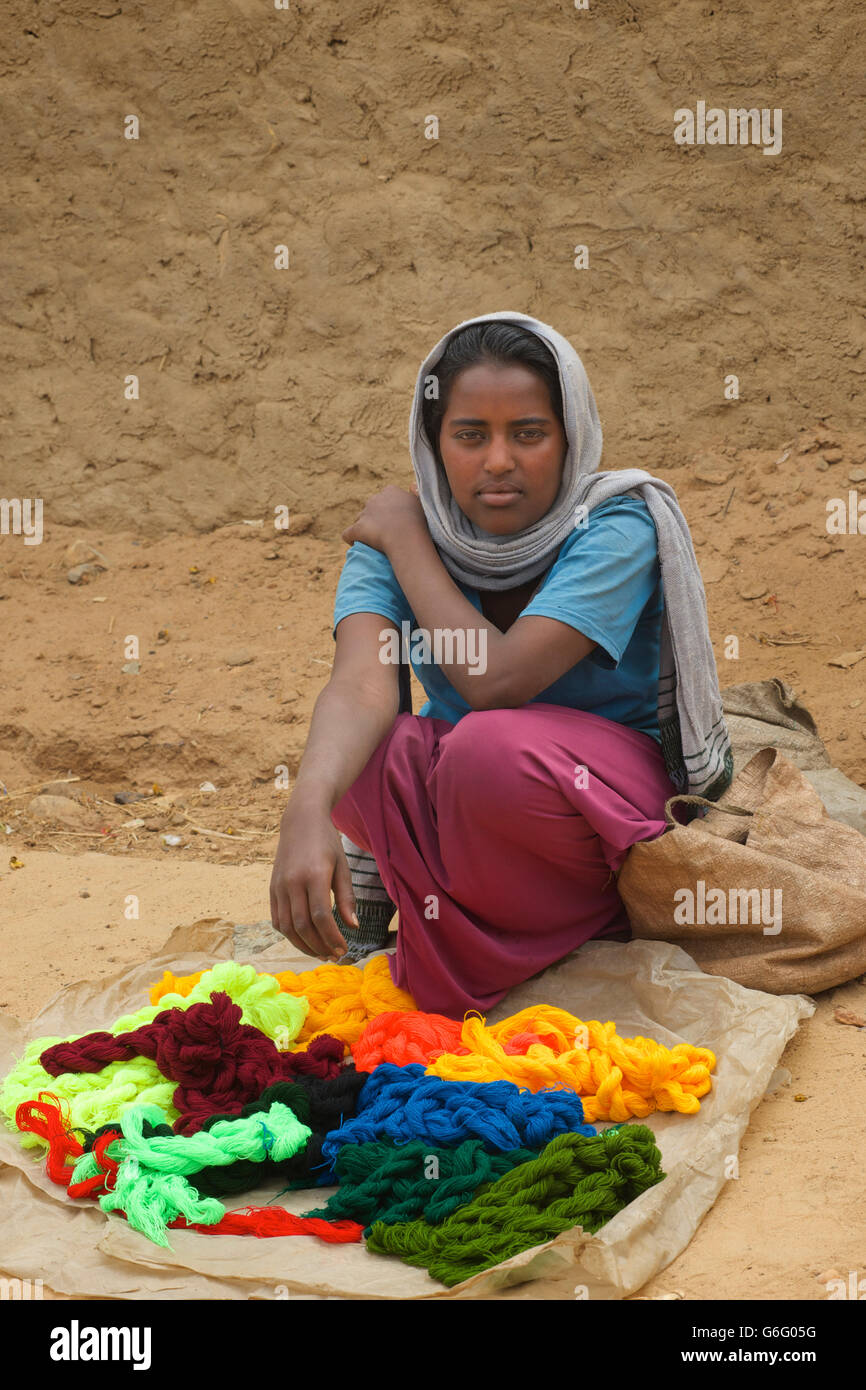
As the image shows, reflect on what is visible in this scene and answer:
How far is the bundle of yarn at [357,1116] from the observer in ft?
6.72

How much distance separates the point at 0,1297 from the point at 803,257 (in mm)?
5058

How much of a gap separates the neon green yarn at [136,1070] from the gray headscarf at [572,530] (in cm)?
102

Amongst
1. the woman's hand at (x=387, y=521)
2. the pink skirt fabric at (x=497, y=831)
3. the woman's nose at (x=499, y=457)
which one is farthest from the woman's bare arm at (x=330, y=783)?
the woman's nose at (x=499, y=457)

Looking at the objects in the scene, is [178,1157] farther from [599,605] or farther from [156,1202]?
[599,605]

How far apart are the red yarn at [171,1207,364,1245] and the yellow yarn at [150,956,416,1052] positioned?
60 cm

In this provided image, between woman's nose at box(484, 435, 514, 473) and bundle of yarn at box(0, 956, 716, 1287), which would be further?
woman's nose at box(484, 435, 514, 473)

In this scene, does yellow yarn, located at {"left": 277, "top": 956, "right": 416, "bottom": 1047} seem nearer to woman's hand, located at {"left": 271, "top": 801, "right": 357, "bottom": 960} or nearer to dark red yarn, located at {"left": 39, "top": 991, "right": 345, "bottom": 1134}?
dark red yarn, located at {"left": 39, "top": 991, "right": 345, "bottom": 1134}

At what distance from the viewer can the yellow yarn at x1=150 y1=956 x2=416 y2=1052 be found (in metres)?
2.77

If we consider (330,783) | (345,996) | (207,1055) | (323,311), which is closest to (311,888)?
(330,783)

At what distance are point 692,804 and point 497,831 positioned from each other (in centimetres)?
53

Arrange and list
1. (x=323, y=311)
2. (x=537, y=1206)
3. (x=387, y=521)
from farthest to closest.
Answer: (x=323, y=311) < (x=387, y=521) < (x=537, y=1206)

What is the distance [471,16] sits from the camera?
559 cm

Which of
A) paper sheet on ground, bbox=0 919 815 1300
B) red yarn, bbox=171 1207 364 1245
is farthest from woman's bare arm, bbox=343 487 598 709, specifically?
red yarn, bbox=171 1207 364 1245

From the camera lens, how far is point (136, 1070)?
98.5 inches
